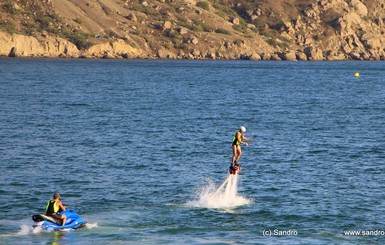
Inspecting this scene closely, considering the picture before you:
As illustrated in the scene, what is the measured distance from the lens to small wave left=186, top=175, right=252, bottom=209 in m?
36.7

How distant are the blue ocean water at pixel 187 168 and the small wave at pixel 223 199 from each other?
205 mm

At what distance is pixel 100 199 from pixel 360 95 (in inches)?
2962

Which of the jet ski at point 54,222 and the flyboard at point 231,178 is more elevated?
the flyboard at point 231,178

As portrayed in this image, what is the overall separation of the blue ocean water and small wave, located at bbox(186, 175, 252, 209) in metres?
0.21

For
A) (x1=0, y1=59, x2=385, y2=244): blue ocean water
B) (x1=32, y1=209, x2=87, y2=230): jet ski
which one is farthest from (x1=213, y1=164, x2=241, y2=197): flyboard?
(x1=32, y1=209, x2=87, y2=230): jet ski

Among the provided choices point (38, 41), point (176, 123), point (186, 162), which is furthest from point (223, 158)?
point (38, 41)

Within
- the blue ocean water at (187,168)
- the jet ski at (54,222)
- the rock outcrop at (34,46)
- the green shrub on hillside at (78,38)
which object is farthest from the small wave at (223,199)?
the green shrub on hillside at (78,38)

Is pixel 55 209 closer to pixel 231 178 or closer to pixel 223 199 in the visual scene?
pixel 223 199

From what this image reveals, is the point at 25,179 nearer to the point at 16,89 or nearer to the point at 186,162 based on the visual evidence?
the point at 186,162

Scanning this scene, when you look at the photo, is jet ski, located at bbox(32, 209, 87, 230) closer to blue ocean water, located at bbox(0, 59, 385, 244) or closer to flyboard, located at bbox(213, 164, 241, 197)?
blue ocean water, located at bbox(0, 59, 385, 244)

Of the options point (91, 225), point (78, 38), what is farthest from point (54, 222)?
point (78, 38)

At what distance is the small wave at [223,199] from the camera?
36.7 meters

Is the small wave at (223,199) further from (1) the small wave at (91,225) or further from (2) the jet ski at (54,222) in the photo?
(2) the jet ski at (54,222)

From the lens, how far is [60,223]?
102ft
